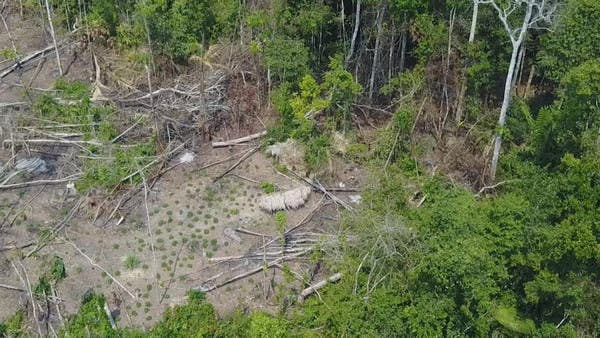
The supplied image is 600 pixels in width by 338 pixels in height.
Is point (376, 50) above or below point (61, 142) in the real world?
above

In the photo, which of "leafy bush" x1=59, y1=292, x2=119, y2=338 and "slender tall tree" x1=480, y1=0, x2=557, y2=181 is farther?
"slender tall tree" x1=480, y1=0, x2=557, y2=181

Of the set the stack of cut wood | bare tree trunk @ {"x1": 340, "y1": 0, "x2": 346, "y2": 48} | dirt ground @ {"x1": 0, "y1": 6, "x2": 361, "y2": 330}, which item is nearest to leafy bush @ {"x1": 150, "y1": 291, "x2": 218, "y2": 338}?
dirt ground @ {"x1": 0, "y1": 6, "x2": 361, "y2": 330}

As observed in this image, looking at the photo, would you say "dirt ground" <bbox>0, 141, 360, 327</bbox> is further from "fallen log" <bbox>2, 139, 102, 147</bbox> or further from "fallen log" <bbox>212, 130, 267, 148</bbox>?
"fallen log" <bbox>2, 139, 102, 147</bbox>

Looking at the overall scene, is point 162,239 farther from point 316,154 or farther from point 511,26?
point 511,26

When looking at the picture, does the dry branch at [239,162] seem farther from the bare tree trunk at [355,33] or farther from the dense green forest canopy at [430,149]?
the bare tree trunk at [355,33]

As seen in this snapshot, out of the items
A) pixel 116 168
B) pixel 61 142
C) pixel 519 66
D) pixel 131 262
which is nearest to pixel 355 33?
pixel 519 66
